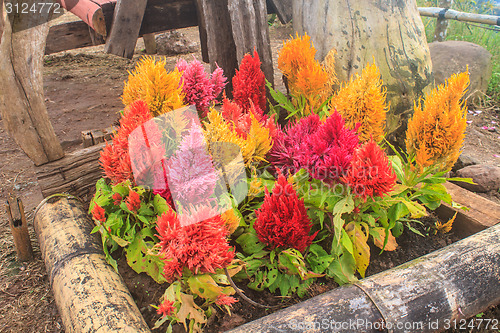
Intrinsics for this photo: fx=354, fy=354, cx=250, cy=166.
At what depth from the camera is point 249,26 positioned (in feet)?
9.48

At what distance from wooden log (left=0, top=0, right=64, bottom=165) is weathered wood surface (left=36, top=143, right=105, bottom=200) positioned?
0.45 feet

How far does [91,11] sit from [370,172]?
3362 millimetres

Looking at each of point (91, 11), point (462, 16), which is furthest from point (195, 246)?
point (462, 16)

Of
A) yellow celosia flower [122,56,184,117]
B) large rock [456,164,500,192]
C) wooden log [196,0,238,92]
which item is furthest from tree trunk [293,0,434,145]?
yellow celosia flower [122,56,184,117]

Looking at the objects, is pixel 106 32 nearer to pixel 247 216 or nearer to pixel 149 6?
pixel 149 6

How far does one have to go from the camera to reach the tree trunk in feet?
8.86

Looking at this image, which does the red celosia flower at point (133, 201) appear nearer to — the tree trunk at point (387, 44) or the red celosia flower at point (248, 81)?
the red celosia flower at point (248, 81)

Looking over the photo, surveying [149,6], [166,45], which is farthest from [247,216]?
[166,45]

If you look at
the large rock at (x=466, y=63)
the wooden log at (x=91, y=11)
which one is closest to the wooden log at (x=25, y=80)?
the wooden log at (x=91, y=11)

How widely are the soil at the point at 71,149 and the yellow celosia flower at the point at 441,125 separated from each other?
625 millimetres

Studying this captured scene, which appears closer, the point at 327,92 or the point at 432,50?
the point at 327,92

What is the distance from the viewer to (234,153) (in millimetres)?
1740

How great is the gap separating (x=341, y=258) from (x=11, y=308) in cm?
189

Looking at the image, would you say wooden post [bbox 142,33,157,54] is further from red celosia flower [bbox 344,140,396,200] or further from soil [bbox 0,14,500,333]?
red celosia flower [bbox 344,140,396,200]
